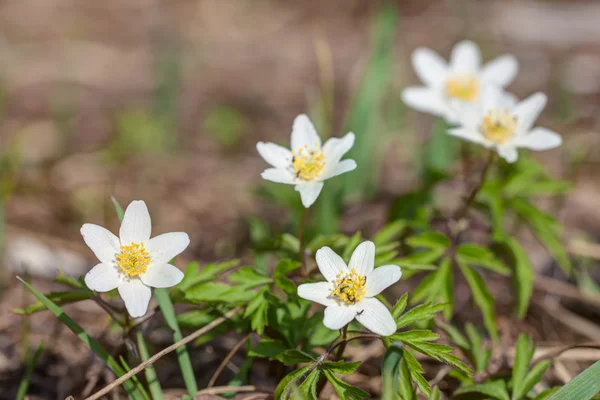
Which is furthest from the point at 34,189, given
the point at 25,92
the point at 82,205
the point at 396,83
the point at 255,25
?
the point at 255,25

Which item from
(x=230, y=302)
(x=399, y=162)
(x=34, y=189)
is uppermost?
(x=230, y=302)

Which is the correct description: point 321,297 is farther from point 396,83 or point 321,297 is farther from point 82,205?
point 396,83

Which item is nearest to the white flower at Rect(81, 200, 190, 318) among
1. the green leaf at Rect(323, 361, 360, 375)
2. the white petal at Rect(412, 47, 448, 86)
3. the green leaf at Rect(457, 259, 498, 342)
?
the green leaf at Rect(323, 361, 360, 375)

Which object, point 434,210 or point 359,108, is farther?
point 359,108

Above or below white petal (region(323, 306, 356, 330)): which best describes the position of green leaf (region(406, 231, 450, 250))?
below

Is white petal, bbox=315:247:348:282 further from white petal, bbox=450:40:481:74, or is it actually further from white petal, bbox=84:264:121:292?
white petal, bbox=450:40:481:74

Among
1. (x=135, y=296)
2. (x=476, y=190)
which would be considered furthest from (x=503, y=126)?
(x=135, y=296)
